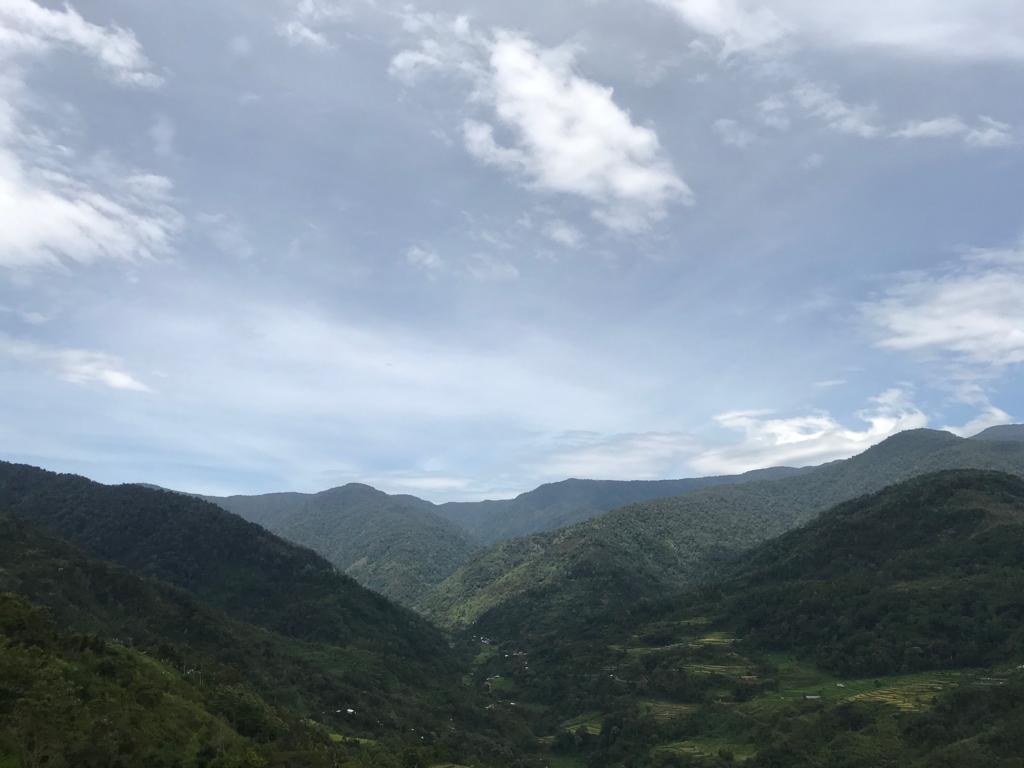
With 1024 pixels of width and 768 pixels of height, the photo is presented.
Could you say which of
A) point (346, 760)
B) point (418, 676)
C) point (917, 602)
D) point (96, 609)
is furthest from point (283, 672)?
point (917, 602)

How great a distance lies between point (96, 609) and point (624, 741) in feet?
338

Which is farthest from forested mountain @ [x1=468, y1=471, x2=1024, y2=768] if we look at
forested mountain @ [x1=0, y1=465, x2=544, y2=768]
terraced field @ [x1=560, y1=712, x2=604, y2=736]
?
forested mountain @ [x1=0, y1=465, x2=544, y2=768]

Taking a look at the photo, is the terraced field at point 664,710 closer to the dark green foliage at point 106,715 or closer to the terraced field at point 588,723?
the terraced field at point 588,723

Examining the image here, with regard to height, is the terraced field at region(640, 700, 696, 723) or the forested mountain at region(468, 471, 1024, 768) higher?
the forested mountain at region(468, 471, 1024, 768)

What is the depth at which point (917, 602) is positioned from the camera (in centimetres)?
14912

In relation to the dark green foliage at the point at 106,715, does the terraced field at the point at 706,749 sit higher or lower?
lower

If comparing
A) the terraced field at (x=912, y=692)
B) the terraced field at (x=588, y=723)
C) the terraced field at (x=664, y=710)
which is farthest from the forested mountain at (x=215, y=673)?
the terraced field at (x=912, y=692)

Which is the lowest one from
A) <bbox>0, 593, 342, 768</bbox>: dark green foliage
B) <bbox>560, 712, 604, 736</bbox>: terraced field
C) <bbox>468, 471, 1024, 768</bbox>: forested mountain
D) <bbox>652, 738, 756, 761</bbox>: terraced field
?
<bbox>560, 712, 604, 736</bbox>: terraced field

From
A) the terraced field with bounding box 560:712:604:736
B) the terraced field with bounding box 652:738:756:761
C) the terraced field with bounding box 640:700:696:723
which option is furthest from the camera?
the terraced field with bounding box 560:712:604:736

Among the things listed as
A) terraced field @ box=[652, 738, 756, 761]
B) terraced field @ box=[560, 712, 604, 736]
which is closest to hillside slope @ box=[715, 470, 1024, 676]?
terraced field @ box=[652, 738, 756, 761]

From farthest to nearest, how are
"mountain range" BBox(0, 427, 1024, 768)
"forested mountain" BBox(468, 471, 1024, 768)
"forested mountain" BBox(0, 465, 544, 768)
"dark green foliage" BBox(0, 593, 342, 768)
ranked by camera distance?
"forested mountain" BBox(468, 471, 1024, 768)
"mountain range" BBox(0, 427, 1024, 768)
"forested mountain" BBox(0, 465, 544, 768)
"dark green foliage" BBox(0, 593, 342, 768)

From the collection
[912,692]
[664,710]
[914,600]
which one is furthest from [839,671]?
[664,710]

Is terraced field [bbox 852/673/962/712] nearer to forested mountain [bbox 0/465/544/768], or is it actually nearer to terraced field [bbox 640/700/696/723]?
terraced field [bbox 640/700/696/723]

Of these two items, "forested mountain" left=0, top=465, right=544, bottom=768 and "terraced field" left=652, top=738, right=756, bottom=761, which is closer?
"forested mountain" left=0, top=465, right=544, bottom=768
